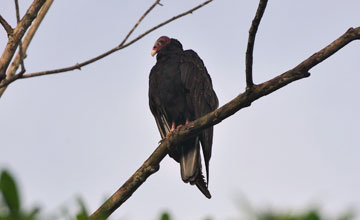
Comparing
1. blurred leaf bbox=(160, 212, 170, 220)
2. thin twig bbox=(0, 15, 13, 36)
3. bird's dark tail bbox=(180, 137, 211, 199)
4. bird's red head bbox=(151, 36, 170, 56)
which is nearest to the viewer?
blurred leaf bbox=(160, 212, 170, 220)

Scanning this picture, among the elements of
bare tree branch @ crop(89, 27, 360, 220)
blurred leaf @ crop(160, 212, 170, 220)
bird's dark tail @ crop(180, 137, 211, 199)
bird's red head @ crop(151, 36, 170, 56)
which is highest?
bird's red head @ crop(151, 36, 170, 56)

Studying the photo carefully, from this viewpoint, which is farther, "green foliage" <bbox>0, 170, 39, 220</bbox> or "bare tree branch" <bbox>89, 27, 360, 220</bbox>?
"bare tree branch" <bbox>89, 27, 360, 220</bbox>

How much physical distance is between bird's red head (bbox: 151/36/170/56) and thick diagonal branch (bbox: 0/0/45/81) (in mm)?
3348

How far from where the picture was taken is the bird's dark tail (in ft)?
15.9

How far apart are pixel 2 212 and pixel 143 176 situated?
2.60 meters

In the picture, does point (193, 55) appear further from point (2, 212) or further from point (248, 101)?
point (2, 212)

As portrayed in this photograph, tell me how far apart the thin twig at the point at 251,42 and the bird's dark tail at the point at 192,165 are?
1.64 m

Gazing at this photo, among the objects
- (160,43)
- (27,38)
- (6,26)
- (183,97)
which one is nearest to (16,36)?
(6,26)

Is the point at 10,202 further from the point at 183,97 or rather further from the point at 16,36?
the point at 183,97

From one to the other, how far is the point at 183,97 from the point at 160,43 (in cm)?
111

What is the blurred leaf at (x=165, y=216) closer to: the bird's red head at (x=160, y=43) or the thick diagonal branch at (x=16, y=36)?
the thick diagonal branch at (x=16, y=36)

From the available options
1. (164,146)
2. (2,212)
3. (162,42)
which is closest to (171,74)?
(162,42)

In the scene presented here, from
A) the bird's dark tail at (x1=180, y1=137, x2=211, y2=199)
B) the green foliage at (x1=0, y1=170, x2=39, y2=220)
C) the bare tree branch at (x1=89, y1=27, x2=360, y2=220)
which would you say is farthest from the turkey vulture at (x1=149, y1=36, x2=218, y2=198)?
the green foliage at (x1=0, y1=170, x2=39, y2=220)

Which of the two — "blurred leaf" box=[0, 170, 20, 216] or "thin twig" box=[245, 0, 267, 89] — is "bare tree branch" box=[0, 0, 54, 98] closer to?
"thin twig" box=[245, 0, 267, 89]
